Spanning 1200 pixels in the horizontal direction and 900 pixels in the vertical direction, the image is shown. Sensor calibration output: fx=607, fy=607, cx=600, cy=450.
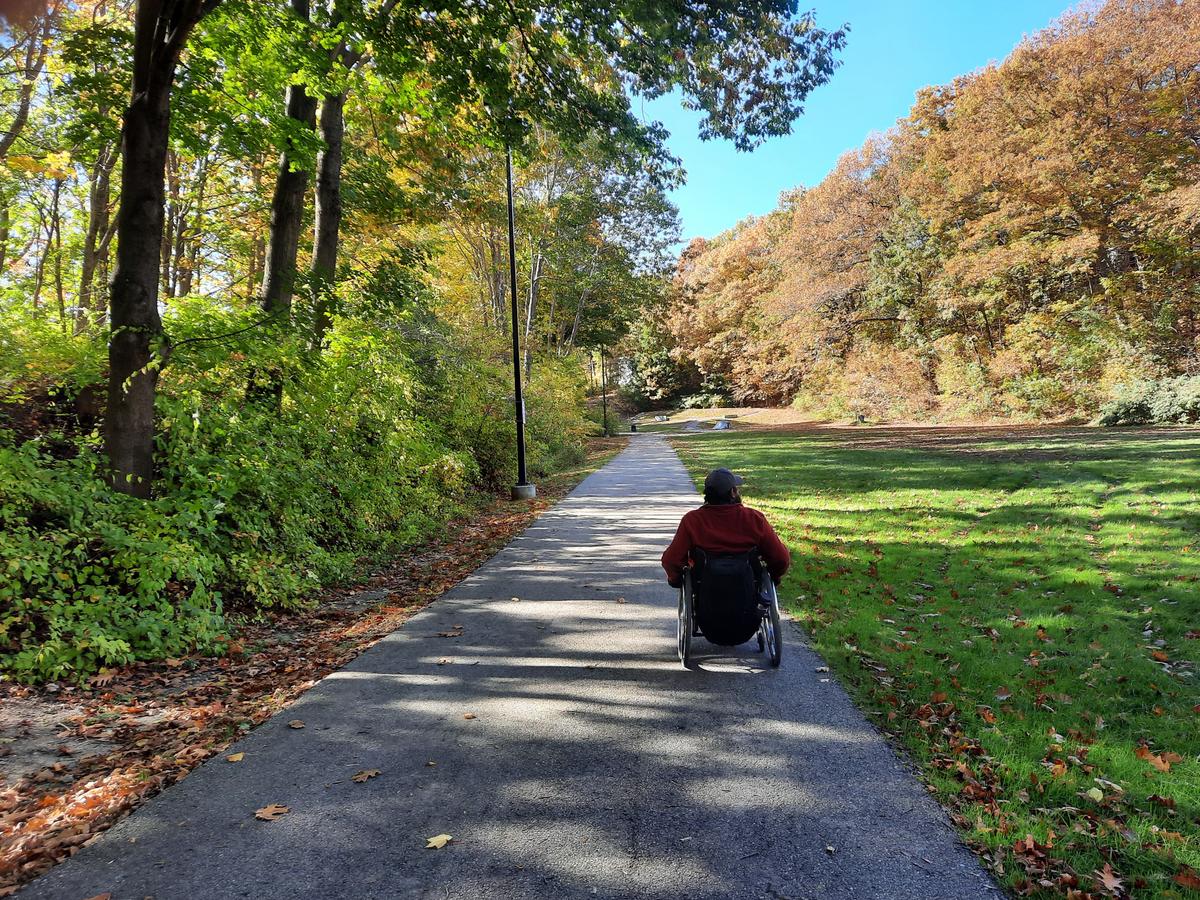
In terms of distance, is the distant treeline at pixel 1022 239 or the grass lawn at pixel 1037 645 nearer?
the grass lawn at pixel 1037 645

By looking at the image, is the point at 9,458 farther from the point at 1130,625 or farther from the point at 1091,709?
the point at 1130,625

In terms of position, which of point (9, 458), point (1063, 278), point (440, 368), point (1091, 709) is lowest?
point (1091, 709)

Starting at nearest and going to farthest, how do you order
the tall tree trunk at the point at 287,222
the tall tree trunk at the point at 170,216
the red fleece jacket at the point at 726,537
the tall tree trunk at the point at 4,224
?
the red fleece jacket at the point at 726,537, the tall tree trunk at the point at 287,222, the tall tree trunk at the point at 4,224, the tall tree trunk at the point at 170,216

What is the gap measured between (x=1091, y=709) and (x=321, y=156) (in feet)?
34.2

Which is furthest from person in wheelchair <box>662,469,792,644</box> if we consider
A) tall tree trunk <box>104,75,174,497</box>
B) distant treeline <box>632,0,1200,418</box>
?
distant treeline <box>632,0,1200,418</box>

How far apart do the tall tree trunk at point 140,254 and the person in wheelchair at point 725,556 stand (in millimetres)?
4445

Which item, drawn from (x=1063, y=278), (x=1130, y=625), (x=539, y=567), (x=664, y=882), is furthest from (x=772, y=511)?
(x=1063, y=278)

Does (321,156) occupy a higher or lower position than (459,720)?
higher

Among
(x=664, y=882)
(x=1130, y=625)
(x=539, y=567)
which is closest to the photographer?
(x=664, y=882)

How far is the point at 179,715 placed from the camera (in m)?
3.72

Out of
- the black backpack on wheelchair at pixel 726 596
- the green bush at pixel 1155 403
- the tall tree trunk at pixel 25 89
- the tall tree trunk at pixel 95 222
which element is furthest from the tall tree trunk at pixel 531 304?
the green bush at pixel 1155 403

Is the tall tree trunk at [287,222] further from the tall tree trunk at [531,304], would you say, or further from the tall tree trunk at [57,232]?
the tall tree trunk at [531,304]

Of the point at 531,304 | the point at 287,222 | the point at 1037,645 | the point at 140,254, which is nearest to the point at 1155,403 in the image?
the point at 1037,645

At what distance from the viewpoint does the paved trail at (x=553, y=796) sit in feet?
7.70
